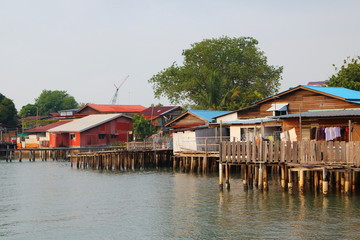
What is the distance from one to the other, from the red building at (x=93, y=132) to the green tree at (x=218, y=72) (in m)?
7.90

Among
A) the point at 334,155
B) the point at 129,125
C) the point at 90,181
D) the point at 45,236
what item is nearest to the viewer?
the point at 45,236

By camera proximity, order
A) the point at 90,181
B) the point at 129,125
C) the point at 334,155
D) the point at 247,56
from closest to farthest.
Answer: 1. the point at 334,155
2. the point at 90,181
3. the point at 247,56
4. the point at 129,125

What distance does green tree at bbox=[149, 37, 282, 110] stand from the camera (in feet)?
252

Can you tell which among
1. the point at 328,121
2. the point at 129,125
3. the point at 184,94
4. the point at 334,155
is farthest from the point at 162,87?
the point at 334,155

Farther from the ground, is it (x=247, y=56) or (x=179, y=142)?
(x=247, y=56)

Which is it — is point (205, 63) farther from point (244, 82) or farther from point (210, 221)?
point (210, 221)

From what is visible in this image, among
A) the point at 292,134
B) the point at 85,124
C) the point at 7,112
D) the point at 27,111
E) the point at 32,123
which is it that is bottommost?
the point at 292,134

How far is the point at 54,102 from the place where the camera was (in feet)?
522

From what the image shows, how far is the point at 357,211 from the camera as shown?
24.9 meters

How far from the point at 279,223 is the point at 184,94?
5741 cm

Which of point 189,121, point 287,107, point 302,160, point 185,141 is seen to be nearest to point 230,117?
point 185,141

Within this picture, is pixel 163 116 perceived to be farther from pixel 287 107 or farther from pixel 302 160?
pixel 302 160

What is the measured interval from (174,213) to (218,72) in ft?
165

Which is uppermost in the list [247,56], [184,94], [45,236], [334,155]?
[247,56]
